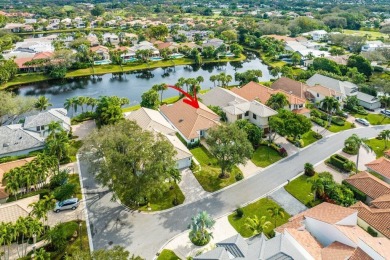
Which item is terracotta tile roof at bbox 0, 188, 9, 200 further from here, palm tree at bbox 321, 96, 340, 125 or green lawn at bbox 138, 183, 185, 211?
palm tree at bbox 321, 96, 340, 125

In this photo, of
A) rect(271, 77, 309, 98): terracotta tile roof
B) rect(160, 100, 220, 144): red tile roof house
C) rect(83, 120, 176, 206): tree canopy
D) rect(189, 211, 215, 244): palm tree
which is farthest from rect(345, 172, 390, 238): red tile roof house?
rect(271, 77, 309, 98): terracotta tile roof

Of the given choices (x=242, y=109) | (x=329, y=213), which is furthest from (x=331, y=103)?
(x=329, y=213)

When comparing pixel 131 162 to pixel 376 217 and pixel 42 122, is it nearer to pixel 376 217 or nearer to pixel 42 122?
pixel 42 122

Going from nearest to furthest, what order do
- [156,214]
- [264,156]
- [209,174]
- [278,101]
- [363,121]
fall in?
1. [156,214]
2. [209,174]
3. [264,156]
4. [278,101]
5. [363,121]

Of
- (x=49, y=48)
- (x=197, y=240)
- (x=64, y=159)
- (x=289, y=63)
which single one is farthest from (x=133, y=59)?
(x=197, y=240)

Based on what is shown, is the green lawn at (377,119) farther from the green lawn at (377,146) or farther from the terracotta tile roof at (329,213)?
the terracotta tile roof at (329,213)

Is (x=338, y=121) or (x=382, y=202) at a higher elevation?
(x=382, y=202)
